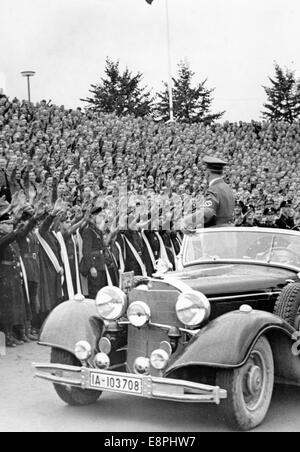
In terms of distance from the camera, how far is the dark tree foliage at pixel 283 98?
5145 cm

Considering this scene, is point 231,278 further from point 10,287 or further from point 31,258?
point 31,258

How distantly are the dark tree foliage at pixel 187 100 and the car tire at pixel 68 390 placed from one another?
45459mm

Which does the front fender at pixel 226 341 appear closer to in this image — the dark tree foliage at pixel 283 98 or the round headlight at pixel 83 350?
the round headlight at pixel 83 350

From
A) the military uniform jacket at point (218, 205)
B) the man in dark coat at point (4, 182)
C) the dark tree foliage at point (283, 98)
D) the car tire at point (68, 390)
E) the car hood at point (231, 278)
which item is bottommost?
the car tire at point (68, 390)

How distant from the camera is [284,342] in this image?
210 inches

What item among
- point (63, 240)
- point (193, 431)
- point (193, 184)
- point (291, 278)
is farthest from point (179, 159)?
point (193, 431)

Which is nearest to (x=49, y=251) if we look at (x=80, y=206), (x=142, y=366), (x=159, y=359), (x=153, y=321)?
(x=80, y=206)

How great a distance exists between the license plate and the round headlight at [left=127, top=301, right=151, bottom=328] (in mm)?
522

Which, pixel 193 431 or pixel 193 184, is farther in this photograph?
pixel 193 184

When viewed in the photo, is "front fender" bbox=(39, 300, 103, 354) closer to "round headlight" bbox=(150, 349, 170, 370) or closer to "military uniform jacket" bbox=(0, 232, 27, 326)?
"round headlight" bbox=(150, 349, 170, 370)

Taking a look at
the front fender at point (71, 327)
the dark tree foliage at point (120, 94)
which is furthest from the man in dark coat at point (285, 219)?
the dark tree foliage at point (120, 94)

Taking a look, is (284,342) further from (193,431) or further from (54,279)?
(54,279)
